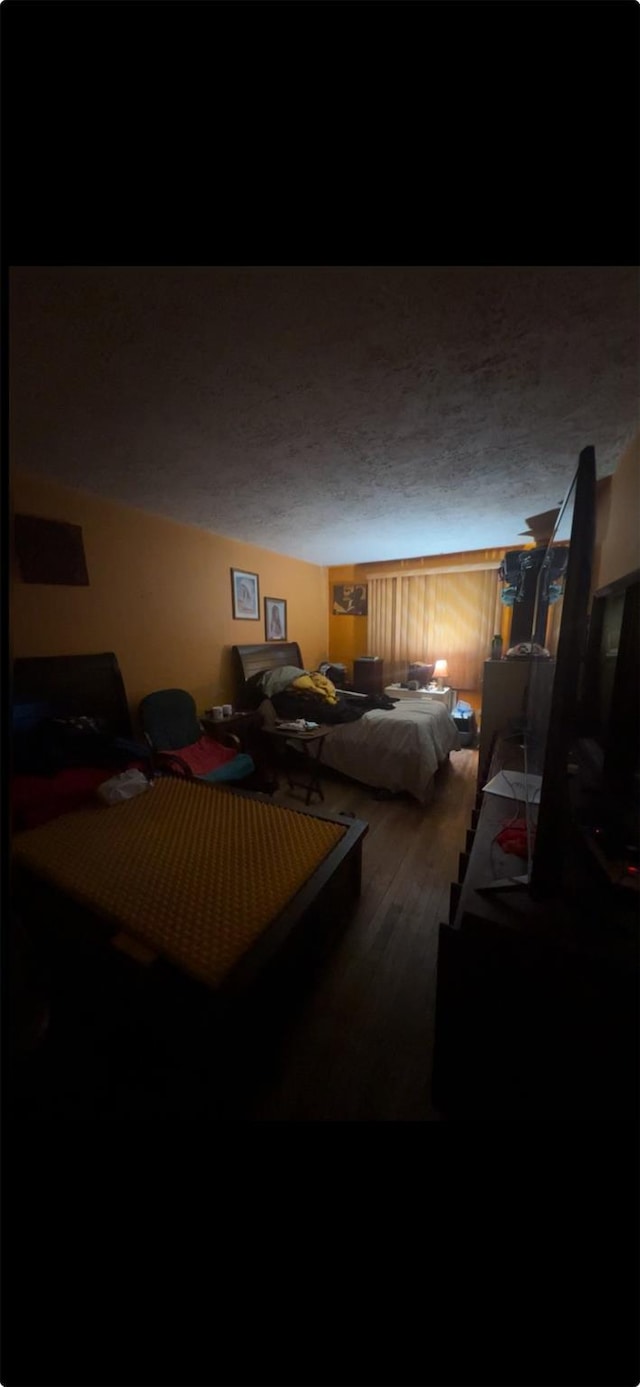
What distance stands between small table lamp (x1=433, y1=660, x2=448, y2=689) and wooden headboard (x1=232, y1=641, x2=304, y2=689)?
1.87 meters

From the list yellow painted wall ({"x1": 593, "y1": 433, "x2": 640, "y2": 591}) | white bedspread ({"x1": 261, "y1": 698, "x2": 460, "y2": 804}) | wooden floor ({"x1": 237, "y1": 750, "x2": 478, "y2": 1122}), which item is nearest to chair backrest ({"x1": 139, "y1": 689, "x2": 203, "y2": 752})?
white bedspread ({"x1": 261, "y1": 698, "x2": 460, "y2": 804})

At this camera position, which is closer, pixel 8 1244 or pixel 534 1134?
pixel 8 1244

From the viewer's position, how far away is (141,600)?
9.71 feet

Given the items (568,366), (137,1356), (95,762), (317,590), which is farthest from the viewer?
(317,590)

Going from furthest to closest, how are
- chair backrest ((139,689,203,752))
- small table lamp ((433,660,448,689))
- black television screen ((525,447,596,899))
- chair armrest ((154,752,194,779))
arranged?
small table lamp ((433,660,448,689))
chair backrest ((139,689,203,752))
chair armrest ((154,752,194,779))
black television screen ((525,447,596,899))

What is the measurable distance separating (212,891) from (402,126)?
2.08 metres

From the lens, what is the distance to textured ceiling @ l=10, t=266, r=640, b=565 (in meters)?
1.02

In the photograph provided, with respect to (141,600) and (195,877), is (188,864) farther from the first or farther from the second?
(141,600)

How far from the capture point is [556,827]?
892 mm

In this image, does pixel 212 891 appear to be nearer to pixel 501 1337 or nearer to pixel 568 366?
pixel 501 1337

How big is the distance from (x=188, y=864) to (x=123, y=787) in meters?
0.86

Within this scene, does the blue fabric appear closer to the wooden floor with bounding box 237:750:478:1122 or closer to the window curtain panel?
the wooden floor with bounding box 237:750:478:1122

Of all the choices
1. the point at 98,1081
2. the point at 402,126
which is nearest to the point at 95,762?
the point at 98,1081

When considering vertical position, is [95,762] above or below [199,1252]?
above
